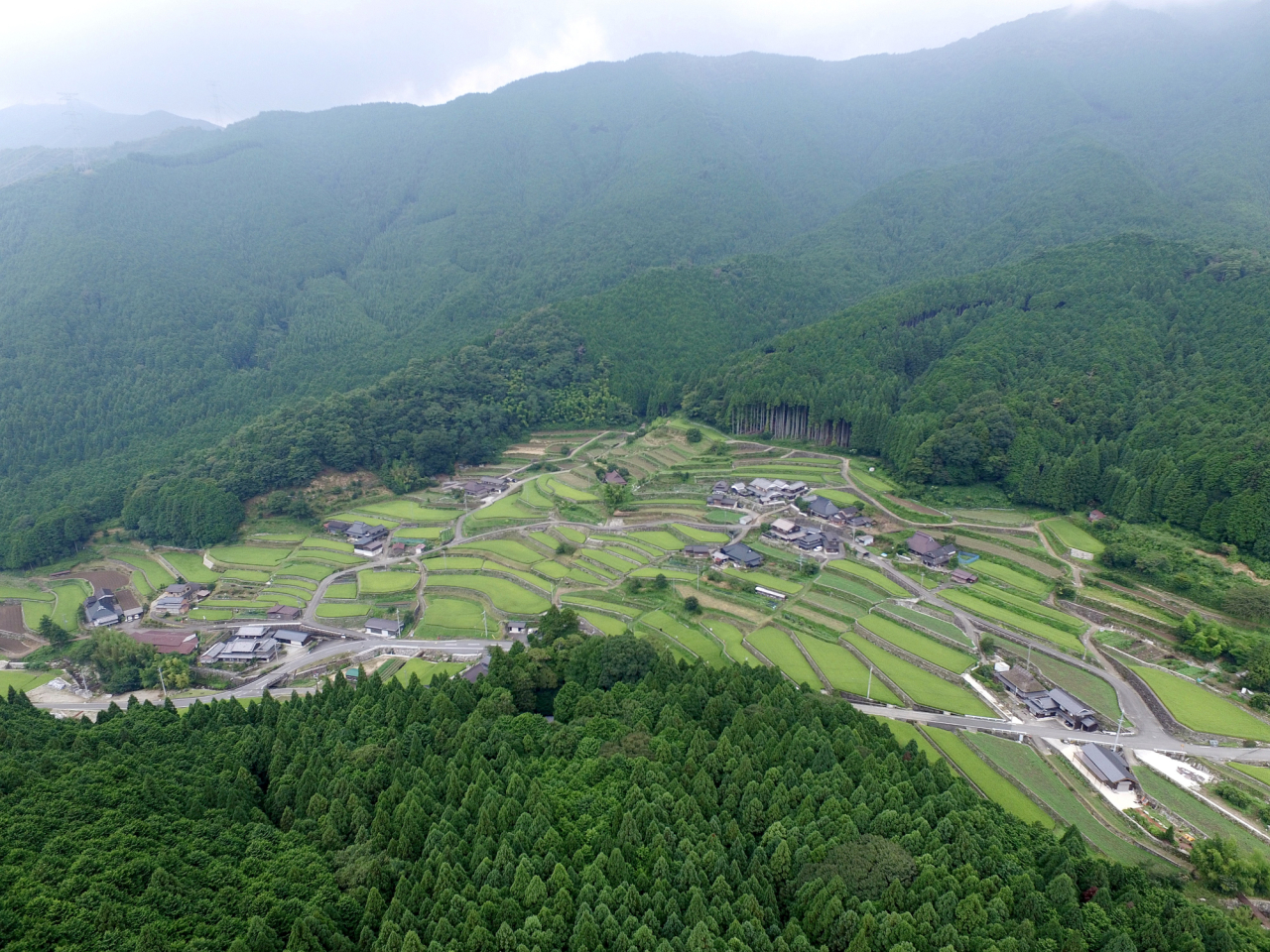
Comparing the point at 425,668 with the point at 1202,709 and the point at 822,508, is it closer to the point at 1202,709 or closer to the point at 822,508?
the point at 822,508

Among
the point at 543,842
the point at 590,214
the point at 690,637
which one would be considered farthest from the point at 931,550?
the point at 590,214

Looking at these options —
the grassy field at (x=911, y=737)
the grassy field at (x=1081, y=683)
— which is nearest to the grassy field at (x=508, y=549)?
the grassy field at (x=911, y=737)

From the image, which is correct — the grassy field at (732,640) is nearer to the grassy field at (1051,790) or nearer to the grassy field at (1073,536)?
the grassy field at (1051,790)

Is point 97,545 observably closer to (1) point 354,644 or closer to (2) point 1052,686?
(1) point 354,644

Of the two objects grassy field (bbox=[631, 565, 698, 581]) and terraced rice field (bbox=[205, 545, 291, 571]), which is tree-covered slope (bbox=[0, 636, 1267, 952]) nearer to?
grassy field (bbox=[631, 565, 698, 581])

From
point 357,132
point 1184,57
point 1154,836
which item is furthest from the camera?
point 357,132

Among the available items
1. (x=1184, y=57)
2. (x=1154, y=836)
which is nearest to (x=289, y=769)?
(x=1154, y=836)

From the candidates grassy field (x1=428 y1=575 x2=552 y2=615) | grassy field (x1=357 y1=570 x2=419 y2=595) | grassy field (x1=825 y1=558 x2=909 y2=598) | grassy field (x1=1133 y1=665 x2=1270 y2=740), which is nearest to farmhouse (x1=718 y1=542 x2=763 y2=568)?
grassy field (x1=825 y1=558 x2=909 y2=598)
